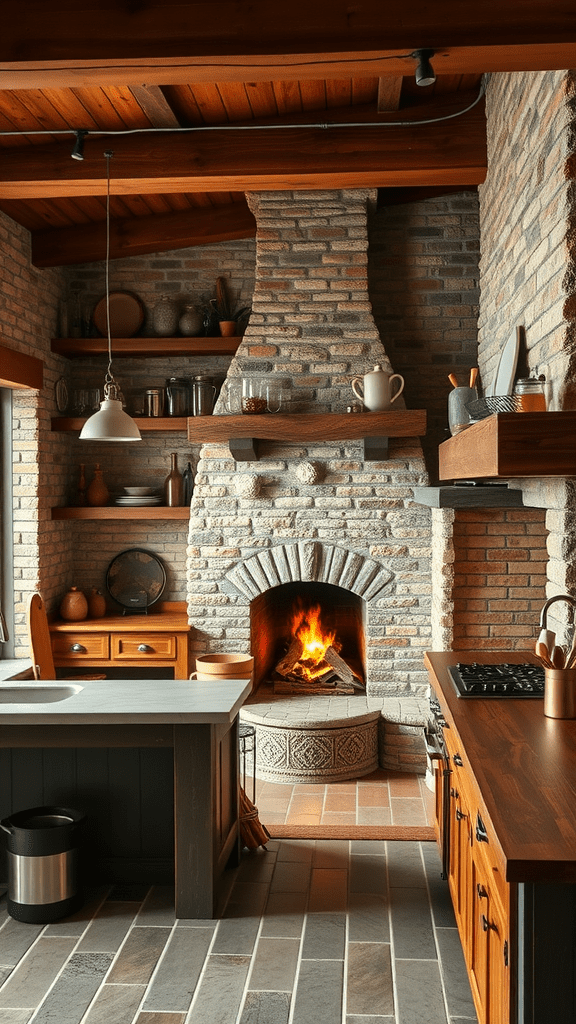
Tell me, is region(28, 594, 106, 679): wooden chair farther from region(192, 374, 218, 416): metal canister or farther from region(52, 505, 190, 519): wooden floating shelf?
region(192, 374, 218, 416): metal canister

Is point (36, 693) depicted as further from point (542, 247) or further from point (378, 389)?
point (378, 389)

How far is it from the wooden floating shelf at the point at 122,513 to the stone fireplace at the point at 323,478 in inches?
12.5

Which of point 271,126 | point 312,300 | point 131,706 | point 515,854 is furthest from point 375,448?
point 515,854

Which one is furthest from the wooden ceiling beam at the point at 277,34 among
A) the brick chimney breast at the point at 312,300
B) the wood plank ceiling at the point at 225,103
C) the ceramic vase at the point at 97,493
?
the ceramic vase at the point at 97,493

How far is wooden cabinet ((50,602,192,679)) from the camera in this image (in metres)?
5.71

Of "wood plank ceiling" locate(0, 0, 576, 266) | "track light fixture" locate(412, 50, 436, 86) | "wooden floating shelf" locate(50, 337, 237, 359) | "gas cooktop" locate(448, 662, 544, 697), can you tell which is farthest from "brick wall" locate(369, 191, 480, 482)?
"track light fixture" locate(412, 50, 436, 86)

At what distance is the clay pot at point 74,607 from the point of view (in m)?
5.88

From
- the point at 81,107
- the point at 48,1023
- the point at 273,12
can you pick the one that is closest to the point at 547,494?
the point at 273,12

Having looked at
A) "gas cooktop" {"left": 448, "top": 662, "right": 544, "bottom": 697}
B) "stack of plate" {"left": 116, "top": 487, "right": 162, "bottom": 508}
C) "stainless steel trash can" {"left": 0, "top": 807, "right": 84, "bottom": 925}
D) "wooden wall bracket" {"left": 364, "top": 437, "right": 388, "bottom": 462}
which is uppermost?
"wooden wall bracket" {"left": 364, "top": 437, "right": 388, "bottom": 462}

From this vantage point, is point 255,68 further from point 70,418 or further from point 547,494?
point 70,418

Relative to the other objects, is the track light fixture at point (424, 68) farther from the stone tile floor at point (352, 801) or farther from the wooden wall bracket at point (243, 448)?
the stone tile floor at point (352, 801)

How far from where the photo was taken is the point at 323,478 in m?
5.61

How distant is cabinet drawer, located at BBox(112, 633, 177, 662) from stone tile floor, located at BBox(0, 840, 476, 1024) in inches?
89.7

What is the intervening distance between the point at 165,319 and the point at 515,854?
488 cm
